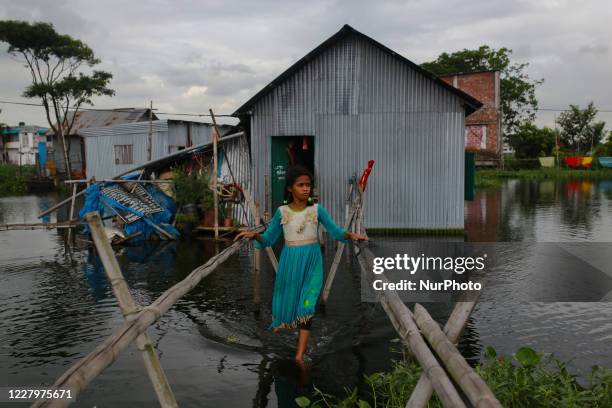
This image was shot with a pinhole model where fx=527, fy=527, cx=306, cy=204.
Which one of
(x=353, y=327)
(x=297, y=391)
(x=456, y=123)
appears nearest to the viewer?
(x=297, y=391)

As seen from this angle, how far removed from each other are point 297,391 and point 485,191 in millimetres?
25851

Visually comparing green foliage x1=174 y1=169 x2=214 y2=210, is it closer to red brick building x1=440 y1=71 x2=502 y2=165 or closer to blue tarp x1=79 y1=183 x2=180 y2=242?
blue tarp x1=79 y1=183 x2=180 y2=242

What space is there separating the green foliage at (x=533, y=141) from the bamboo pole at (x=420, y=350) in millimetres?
45713

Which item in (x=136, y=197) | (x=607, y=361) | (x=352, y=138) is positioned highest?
(x=352, y=138)

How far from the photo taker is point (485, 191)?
28.5 metres

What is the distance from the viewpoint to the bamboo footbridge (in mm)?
2424

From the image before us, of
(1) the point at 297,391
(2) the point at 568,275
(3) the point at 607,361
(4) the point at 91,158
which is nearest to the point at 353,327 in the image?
(1) the point at 297,391

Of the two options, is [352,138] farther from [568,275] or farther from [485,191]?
[485,191]

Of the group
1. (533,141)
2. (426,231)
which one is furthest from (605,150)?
(426,231)

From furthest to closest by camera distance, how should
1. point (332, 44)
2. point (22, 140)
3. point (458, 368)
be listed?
point (22, 140), point (332, 44), point (458, 368)

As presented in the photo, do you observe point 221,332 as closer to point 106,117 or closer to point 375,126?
point 375,126

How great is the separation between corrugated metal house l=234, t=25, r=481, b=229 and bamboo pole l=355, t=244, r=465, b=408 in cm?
888

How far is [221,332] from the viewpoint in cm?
639

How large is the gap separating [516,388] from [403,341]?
1155 mm
